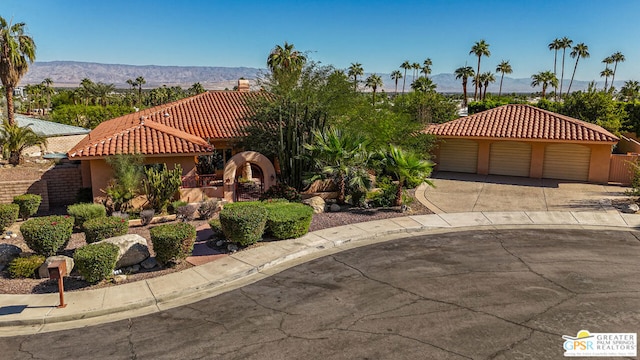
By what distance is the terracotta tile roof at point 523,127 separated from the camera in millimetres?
25306

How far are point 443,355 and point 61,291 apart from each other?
28.0 ft

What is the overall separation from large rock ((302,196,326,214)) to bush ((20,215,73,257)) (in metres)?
9.24

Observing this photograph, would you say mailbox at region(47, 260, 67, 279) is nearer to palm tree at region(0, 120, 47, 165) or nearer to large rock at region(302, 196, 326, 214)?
large rock at region(302, 196, 326, 214)

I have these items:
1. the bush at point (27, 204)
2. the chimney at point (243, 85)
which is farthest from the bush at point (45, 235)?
the chimney at point (243, 85)

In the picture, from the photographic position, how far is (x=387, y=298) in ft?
36.4

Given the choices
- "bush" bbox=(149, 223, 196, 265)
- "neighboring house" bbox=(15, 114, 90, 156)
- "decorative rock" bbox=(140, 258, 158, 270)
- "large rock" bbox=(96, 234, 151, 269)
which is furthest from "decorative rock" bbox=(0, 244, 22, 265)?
"neighboring house" bbox=(15, 114, 90, 156)

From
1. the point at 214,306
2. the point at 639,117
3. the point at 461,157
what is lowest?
the point at 214,306

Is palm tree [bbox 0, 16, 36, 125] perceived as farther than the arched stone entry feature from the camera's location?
Yes

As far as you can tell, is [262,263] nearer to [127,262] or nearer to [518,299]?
[127,262]

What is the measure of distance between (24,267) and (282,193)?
1052cm

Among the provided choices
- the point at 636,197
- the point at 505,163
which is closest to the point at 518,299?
the point at 636,197

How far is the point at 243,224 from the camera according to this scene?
14352 mm

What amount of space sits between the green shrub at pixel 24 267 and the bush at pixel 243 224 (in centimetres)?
513

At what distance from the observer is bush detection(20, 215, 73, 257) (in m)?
13.0
